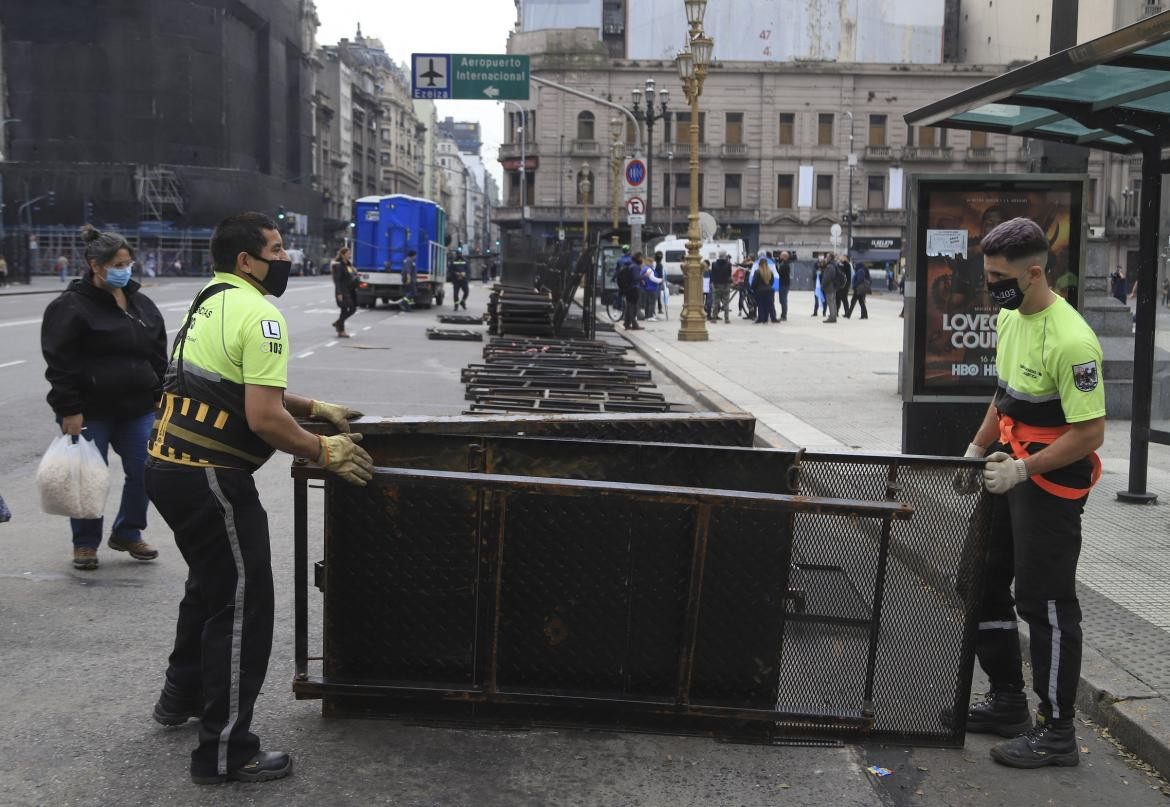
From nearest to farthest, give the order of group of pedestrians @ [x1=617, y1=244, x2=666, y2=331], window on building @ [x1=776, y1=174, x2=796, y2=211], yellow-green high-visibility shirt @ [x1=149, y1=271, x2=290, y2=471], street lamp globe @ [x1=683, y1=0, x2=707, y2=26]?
1. yellow-green high-visibility shirt @ [x1=149, y1=271, x2=290, y2=471]
2. street lamp globe @ [x1=683, y1=0, x2=707, y2=26]
3. group of pedestrians @ [x1=617, y1=244, x2=666, y2=331]
4. window on building @ [x1=776, y1=174, x2=796, y2=211]

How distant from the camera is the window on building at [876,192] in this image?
80.4m

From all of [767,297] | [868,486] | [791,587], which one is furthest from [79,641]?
[767,297]

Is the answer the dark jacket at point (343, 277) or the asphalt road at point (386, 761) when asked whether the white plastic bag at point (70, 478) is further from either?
the dark jacket at point (343, 277)

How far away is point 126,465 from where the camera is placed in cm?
668

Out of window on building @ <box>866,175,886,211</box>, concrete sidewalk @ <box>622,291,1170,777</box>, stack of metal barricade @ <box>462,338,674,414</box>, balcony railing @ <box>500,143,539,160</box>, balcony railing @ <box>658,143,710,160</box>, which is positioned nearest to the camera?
concrete sidewalk @ <box>622,291,1170,777</box>

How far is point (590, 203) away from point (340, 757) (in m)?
78.1

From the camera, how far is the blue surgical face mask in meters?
6.27

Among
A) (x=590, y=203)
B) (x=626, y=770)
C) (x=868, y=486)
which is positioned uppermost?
(x=590, y=203)

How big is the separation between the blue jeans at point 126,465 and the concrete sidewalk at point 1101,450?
4.85 meters

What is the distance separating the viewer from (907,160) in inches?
3162

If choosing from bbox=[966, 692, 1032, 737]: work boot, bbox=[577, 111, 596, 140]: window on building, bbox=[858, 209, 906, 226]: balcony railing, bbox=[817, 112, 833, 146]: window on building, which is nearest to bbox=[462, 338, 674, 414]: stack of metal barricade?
bbox=[966, 692, 1032, 737]: work boot

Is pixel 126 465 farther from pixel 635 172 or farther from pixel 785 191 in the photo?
pixel 785 191

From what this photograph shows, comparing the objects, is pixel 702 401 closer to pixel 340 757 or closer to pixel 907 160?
pixel 340 757

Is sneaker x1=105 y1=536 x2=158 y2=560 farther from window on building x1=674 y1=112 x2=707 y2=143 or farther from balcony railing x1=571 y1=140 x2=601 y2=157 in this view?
window on building x1=674 y1=112 x2=707 y2=143
